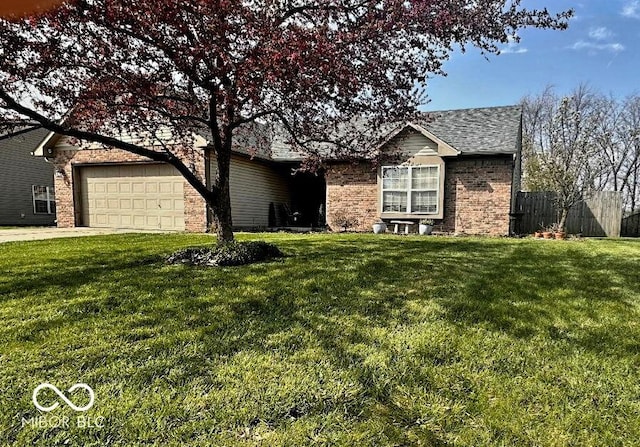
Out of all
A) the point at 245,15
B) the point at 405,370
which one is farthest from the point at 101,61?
the point at 405,370

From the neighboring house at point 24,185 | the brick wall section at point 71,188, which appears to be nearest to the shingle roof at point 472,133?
the brick wall section at point 71,188

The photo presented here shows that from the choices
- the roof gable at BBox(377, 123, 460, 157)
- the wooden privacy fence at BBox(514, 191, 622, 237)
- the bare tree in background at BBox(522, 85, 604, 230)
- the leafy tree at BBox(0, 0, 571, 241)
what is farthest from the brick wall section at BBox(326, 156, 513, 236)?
the leafy tree at BBox(0, 0, 571, 241)

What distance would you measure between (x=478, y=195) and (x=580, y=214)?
5817 mm

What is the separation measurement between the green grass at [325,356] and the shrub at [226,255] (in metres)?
0.49

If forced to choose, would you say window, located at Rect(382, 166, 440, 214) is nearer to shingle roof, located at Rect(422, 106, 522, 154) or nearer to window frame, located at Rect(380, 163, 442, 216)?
window frame, located at Rect(380, 163, 442, 216)

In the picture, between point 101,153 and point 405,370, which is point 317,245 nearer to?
point 405,370

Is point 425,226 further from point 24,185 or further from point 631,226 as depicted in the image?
point 24,185

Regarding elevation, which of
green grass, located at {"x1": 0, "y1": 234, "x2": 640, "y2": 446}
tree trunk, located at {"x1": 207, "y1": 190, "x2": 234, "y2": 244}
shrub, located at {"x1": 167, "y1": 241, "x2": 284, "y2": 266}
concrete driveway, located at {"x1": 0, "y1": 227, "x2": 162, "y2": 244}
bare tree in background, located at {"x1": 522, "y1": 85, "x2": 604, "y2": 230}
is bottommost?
green grass, located at {"x1": 0, "y1": 234, "x2": 640, "y2": 446}

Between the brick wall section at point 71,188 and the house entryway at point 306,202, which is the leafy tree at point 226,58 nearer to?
the brick wall section at point 71,188

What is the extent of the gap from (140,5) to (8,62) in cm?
193

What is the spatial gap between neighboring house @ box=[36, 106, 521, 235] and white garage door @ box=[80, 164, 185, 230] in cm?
Result: 3

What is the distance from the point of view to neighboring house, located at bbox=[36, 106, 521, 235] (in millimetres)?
12797

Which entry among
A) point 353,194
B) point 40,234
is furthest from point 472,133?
point 40,234

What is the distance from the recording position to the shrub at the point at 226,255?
627 centimetres
